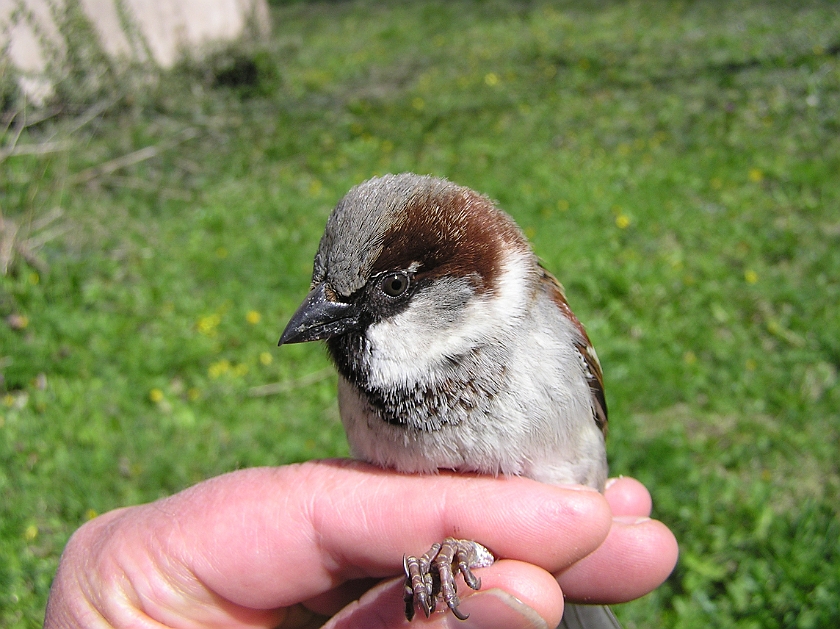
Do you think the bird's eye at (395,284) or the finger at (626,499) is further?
the finger at (626,499)

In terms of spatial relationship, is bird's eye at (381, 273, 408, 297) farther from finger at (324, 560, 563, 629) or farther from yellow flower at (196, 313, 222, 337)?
yellow flower at (196, 313, 222, 337)

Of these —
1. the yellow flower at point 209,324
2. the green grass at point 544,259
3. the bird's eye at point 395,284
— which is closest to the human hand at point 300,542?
the bird's eye at point 395,284

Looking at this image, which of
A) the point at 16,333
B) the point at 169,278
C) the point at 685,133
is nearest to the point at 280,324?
the point at 169,278

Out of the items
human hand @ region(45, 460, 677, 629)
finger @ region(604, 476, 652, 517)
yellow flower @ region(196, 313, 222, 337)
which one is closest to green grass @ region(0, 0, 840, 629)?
yellow flower @ region(196, 313, 222, 337)

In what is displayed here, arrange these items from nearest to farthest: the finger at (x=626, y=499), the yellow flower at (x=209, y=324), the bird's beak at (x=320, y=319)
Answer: the bird's beak at (x=320, y=319) → the finger at (x=626, y=499) → the yellow flower at (x=209, y=324)

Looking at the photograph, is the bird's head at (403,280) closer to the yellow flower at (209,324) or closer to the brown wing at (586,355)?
the brown wing at (586,355)

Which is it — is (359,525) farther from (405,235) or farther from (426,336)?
(405,235)

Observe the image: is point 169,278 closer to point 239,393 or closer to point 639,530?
point 239,393
